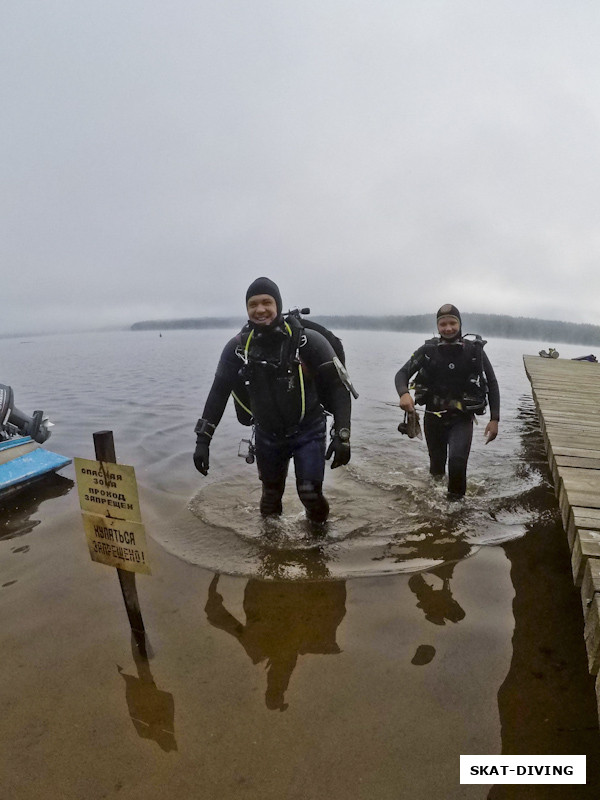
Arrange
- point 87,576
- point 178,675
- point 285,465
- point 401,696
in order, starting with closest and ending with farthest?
point 401,696
point 178,675
point 87,576
point 285,465

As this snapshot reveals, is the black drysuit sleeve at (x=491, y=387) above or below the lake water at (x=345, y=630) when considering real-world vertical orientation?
above

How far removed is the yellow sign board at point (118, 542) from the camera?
276 cm

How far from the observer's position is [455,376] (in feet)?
19.1

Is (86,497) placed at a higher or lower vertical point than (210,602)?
higher

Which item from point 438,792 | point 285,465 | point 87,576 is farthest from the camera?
point 285,465

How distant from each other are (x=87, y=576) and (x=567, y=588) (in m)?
4.53

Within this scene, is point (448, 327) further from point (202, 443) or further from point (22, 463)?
point (22, 463)

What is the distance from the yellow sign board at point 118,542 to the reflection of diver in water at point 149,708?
755 mm

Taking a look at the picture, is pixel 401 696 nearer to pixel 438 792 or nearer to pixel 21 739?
pixel 438 792

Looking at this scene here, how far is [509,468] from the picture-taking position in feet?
26.3

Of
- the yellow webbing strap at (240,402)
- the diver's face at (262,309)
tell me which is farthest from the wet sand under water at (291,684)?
the diver's face at (262,309)

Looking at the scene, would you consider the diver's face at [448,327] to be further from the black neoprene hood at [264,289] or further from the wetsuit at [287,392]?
the black neoprene hood at [264,289]

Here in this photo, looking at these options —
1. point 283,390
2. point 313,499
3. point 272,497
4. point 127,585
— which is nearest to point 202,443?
point 283,390

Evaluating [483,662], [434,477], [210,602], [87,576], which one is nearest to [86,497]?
[210,602]
